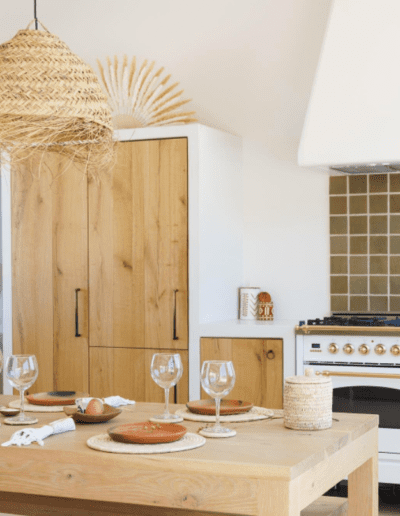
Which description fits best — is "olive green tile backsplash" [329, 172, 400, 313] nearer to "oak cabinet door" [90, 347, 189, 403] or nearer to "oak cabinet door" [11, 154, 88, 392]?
"oak cabinet door" [90, 347, 189, 403]

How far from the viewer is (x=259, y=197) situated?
182 inches

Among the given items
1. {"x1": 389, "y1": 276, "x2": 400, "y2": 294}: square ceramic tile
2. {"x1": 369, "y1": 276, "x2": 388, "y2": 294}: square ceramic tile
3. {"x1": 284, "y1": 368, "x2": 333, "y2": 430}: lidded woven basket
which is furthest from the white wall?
{"x1": 284, "y1": 368, "x2": 333, "y2": 430}: lidded woven basket

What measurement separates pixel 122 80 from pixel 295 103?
1.00m

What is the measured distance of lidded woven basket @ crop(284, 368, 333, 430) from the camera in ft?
6.62

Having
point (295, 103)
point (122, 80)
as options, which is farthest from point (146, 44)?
point (295, 103)

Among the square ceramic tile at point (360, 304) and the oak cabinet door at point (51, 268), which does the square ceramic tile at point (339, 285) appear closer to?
the square ceramic tile at point (360, 304)

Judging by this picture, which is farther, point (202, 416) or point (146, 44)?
point (146, 44)

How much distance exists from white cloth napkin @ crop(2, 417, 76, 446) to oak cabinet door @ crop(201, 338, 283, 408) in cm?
198

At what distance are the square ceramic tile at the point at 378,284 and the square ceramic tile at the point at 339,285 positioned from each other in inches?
5.4

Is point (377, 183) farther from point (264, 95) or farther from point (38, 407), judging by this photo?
point (38, 407)

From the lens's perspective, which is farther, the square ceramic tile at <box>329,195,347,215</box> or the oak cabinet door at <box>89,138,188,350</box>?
the square ceramic tile at <box>329,195,347,215</box>

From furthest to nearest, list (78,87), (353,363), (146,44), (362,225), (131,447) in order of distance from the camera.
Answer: (146,44) → (362,225) → (353,363) → (78,87) → (131,447)

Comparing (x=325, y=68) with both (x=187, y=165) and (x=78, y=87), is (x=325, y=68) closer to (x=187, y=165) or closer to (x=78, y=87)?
(x=187, y=165)

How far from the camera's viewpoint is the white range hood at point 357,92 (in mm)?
3650
